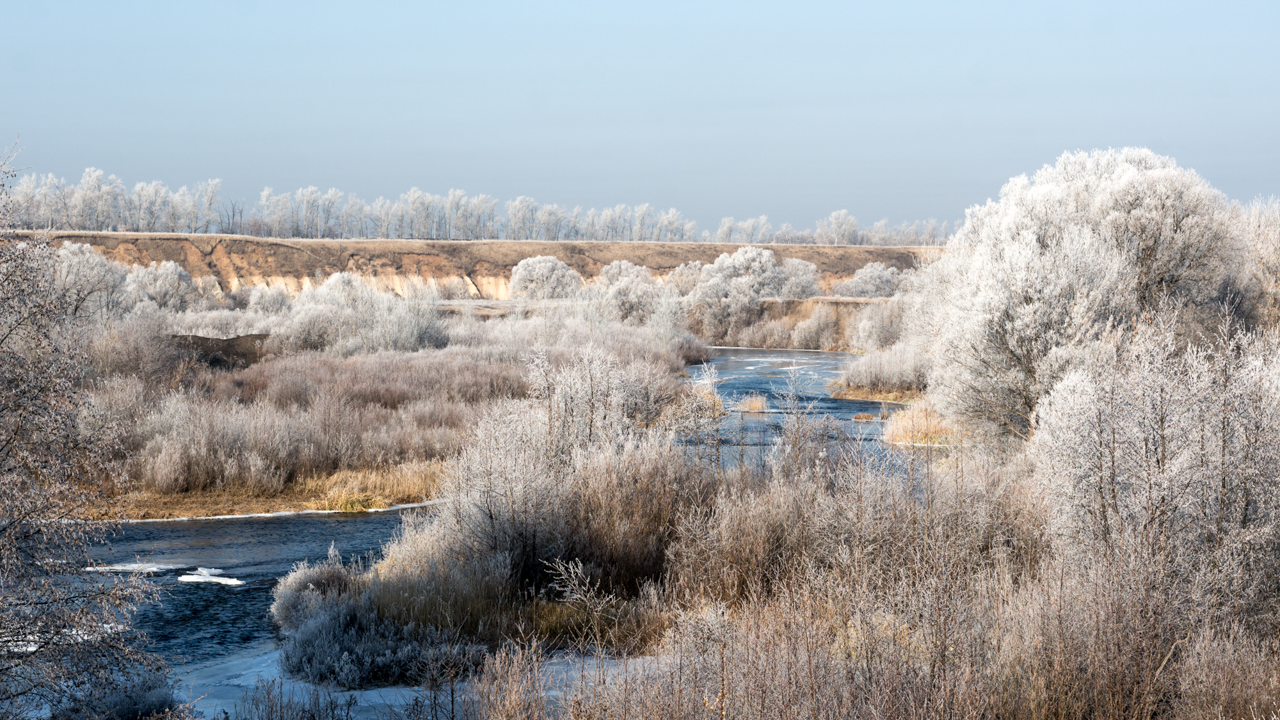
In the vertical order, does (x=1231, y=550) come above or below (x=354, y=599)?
above

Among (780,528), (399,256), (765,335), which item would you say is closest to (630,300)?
(765,335)

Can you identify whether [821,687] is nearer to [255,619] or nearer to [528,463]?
[528,463]

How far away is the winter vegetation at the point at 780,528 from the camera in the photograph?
4.11 meters

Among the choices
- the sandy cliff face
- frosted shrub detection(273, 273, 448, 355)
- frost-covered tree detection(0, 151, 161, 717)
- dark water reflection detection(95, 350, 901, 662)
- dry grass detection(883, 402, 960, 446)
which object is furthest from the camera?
the sandy cliff face

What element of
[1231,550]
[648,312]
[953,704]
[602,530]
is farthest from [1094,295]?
[648,312]

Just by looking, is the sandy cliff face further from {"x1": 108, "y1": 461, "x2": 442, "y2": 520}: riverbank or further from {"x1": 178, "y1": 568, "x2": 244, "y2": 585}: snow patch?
{"x1": 178, "y1": 568, "x2": 244, "y2": 585}: snow patch

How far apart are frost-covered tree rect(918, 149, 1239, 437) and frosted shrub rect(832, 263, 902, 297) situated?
53.6 m

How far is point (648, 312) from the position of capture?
5122cm

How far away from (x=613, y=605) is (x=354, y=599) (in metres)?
2.18

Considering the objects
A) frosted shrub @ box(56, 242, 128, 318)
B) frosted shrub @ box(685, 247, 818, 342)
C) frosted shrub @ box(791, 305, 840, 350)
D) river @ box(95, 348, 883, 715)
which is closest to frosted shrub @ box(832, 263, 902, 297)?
frosted shrub @ box(685, 247, 818, 342)

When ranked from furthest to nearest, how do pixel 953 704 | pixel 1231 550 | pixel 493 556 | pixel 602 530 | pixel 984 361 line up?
pixel 984 361, pixel 602 530, pixel 493 556, pixel 1231 550, pixel 953 704

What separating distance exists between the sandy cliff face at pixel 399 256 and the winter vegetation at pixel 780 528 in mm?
55926

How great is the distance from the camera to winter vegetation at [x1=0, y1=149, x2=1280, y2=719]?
162 inches

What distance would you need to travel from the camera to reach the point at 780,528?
8086 mm
